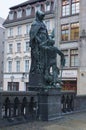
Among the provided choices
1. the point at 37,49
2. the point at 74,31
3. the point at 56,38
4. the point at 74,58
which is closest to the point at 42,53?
the point at 37,49

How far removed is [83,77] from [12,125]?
27571mm

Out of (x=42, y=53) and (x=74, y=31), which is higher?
(x=74, y=31)

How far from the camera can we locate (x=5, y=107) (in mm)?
9773

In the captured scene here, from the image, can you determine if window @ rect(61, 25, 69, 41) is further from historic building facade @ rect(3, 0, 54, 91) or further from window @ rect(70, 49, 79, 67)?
historic building facade @ rect(3, 0, 54, 91)

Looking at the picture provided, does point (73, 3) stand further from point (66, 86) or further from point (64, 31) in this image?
point (66, 86)

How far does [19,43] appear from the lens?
45969mm

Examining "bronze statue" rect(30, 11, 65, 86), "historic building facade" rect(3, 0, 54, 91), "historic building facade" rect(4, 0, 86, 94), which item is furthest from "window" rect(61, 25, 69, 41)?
"bronze statue" rect(30, 11, 65, 86)

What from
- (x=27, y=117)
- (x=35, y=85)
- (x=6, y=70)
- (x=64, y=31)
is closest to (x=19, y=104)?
(x=27, y=117)

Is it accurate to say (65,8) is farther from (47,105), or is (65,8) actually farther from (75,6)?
(47,105)

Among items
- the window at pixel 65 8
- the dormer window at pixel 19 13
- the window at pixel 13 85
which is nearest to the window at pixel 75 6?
the window at pixel 65 8

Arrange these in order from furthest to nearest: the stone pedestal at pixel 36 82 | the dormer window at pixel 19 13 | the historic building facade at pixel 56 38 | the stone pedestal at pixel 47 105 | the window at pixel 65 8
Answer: the dormer window at pixel 19 13, the window at pixel 65 8, the historic building facade at pixel 56 38, the stone pedestal at pixel 36 82, the stone pedestal at pixel 47 105

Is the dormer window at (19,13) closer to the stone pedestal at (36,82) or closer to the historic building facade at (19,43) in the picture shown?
the historic building facade at (19,43)

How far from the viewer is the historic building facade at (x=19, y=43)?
43875 millimetres

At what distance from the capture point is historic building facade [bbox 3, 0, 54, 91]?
43.9 meters
